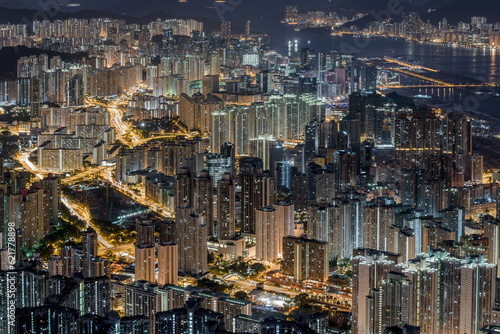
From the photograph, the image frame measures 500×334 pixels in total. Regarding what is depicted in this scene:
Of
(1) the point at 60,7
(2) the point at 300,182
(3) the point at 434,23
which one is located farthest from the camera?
(3) the point at 434,23

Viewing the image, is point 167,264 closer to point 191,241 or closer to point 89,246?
point 191,241

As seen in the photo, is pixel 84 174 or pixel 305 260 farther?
pixel 84 174

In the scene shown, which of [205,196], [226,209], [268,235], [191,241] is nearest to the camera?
[191,241]

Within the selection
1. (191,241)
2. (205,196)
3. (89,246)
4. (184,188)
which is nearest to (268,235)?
(191,241)

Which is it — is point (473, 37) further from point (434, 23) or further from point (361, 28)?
point (361, 28)

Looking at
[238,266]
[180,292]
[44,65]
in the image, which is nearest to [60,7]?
[44,65]

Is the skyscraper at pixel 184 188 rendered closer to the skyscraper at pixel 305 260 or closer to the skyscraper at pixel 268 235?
the skyscraper at pixel 268 235

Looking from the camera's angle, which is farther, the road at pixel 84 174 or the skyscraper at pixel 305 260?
the road at pixel 84 174

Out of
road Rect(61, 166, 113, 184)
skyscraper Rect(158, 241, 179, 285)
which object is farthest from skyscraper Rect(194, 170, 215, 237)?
road Rect(61, 166, 113, 184)

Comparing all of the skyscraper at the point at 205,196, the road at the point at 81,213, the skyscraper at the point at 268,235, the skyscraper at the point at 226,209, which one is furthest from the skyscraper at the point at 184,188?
the skyscraper at the point at 268,235

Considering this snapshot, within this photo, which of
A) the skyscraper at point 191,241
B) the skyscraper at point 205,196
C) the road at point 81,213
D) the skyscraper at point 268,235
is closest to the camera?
the skyscraper at point 191,241

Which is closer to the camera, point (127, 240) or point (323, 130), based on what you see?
point (127, 240)
